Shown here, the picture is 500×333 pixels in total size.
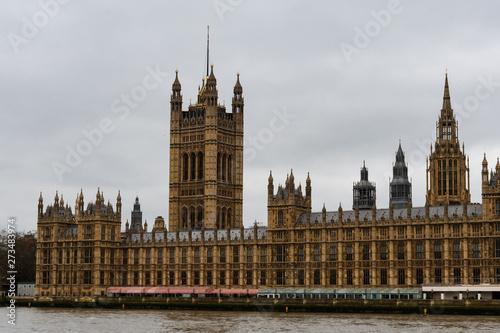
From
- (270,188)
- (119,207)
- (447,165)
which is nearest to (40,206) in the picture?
(119,207)

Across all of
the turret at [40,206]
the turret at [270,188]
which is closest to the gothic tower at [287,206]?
the turret at [270,188]

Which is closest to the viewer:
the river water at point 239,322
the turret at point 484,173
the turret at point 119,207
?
the river water at point 239,322

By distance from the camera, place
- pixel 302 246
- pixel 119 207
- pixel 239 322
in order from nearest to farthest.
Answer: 1. pixel 239 322
2. pixel 302 246
3. pixel 119 207

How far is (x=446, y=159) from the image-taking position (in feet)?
633

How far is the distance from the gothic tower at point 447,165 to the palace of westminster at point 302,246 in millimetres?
186

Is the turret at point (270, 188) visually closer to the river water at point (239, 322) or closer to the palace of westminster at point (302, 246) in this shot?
the palace of westminster at point (302, 246)

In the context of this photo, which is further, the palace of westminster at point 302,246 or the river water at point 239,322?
the palace of westminster at point 302,246

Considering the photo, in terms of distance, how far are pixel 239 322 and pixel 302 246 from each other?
44.6 meters

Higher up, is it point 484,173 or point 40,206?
point 484,173

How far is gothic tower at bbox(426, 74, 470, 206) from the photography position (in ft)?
627

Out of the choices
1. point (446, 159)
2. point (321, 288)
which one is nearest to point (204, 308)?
point (321, 288)

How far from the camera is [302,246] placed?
174000 mm

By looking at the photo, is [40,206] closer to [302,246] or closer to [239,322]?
[302,246]

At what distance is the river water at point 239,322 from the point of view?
119500 millimetres
